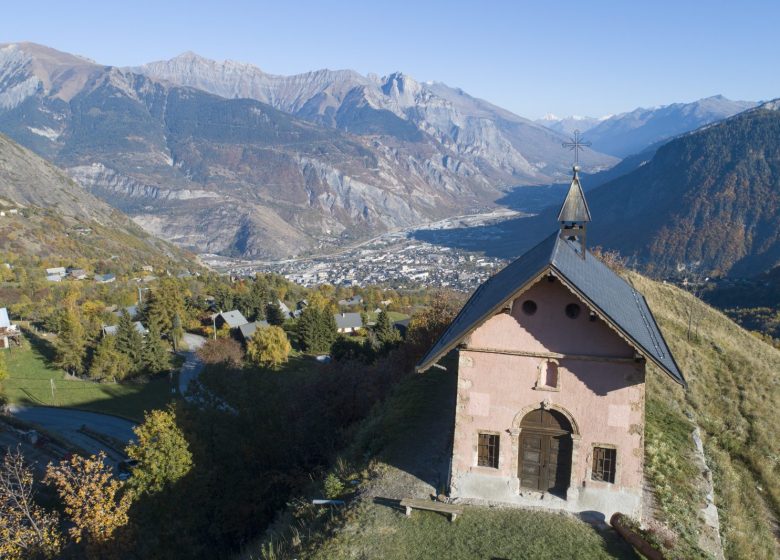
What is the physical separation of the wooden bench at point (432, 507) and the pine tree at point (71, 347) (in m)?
58.3

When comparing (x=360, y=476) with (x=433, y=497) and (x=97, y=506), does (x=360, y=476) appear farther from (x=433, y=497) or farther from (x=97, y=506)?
Result: (x=97, y=506)

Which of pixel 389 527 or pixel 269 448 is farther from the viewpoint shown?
pixel 269 448

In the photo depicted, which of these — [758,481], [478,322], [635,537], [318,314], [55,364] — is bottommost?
[55,364]

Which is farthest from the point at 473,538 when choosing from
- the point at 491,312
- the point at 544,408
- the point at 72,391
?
the point at 72,391

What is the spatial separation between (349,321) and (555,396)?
72644 millimetres

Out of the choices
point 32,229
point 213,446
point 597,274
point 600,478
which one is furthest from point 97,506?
point 32,229

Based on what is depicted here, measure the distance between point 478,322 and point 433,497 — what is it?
6.21m

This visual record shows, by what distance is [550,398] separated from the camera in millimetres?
17000

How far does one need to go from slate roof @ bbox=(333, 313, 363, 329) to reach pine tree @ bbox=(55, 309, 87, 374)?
3630 cm

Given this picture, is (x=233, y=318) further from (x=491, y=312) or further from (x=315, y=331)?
(x=491, y=312)

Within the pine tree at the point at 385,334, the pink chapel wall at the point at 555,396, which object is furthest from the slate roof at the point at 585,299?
the pine tree at the point at 385,334

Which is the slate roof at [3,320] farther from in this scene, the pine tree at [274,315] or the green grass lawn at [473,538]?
the green grass lawn at [473,538]

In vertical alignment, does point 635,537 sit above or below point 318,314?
above

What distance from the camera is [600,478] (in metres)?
16.9
